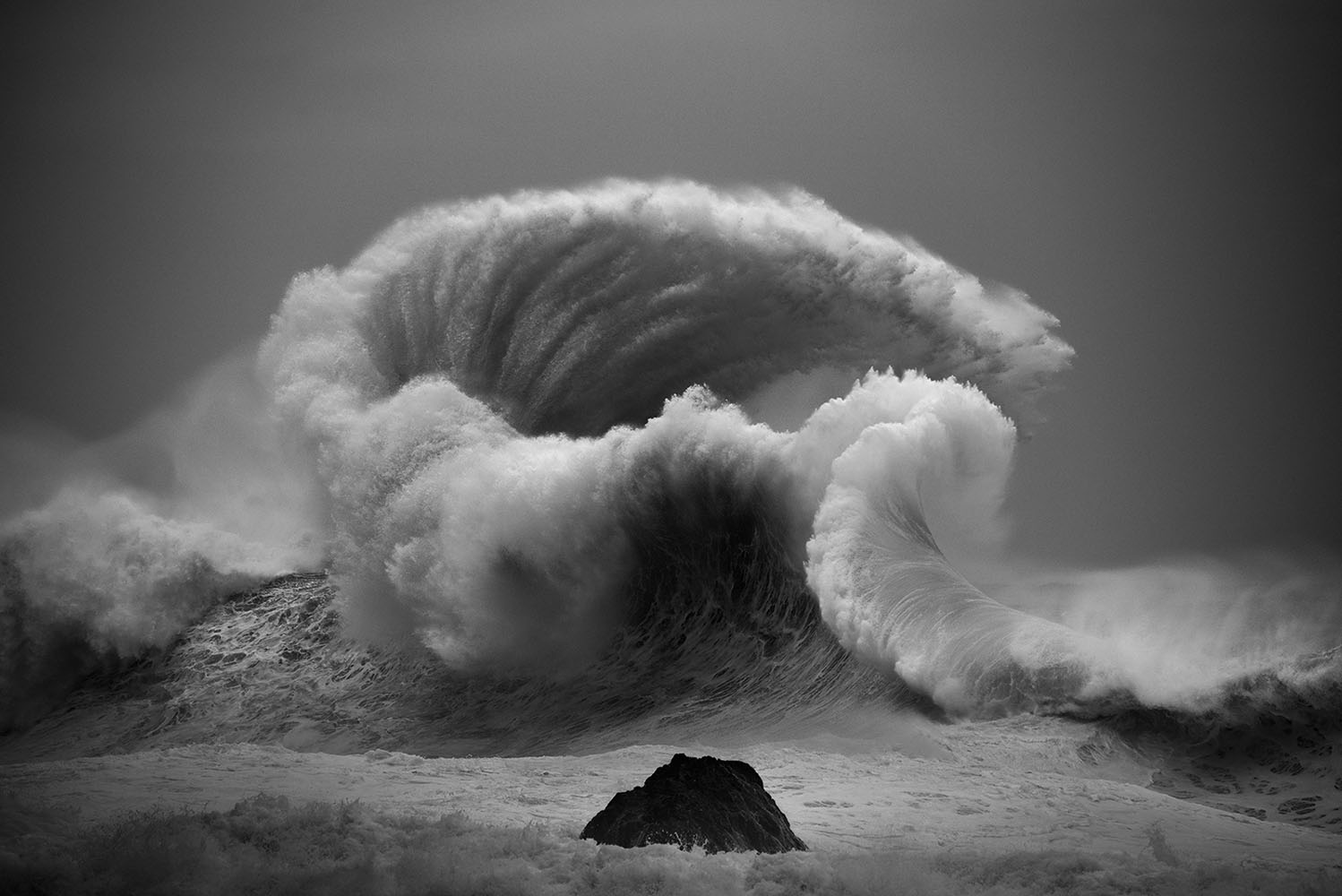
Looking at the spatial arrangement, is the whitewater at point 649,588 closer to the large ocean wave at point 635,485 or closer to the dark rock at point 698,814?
the large ocean wave at point 635,485

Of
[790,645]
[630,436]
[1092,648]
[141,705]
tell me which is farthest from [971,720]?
[141,705]

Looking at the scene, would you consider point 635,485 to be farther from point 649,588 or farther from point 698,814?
point 698,814

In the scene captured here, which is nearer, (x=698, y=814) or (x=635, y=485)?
(x=698, y=814)

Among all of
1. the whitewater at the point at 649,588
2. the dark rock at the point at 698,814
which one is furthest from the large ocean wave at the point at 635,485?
the dark rock at the point at 698,814

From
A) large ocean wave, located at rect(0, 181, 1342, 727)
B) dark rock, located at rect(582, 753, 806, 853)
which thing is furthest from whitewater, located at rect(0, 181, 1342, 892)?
dark rock, located at rect(582, 753, 806, 853)

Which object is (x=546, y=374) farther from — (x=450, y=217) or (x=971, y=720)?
(x=971, y=720)

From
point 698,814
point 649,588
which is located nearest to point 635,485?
point 649,588
